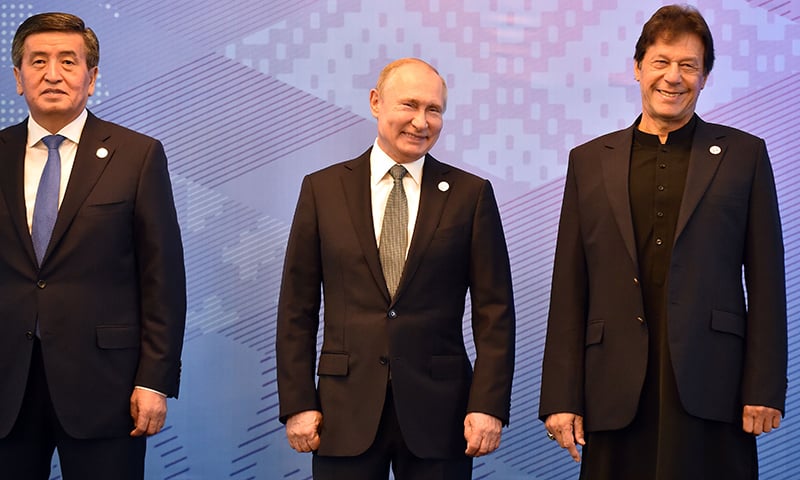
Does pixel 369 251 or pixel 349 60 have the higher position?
pixel 349 60

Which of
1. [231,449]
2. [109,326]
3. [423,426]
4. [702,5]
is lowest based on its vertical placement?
[231,449]

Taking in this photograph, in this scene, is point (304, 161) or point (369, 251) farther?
point (304, 161)

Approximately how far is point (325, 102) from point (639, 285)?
73.5 inches

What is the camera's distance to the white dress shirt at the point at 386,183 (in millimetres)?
3170

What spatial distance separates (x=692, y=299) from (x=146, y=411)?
4.84 ft

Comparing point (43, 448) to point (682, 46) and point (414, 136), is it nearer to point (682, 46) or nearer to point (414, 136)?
point (414, 136)

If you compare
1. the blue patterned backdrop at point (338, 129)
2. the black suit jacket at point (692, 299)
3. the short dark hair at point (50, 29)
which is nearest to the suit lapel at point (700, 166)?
the black suit jacket at point (692, 299)

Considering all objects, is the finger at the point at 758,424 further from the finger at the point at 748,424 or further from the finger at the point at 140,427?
the finger at the point at 140,427

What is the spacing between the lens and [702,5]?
4.44 metres

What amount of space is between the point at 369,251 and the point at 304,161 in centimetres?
148

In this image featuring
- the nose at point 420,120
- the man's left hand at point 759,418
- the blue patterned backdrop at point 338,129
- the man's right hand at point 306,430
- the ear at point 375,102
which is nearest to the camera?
the man's left hand at point 759,418

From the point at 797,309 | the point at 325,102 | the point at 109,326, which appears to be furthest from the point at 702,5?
the point at 109,326

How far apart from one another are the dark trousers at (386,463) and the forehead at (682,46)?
3.95ft

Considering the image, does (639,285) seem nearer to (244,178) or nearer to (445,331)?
(445,331)
